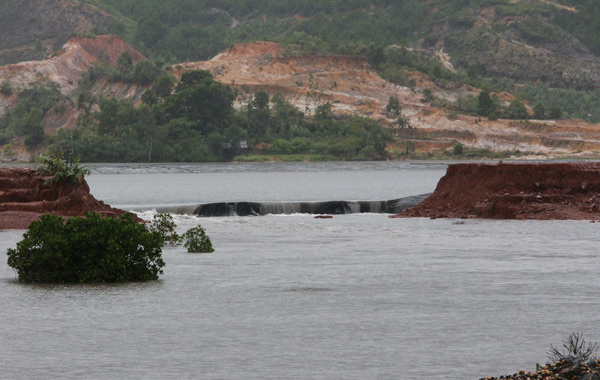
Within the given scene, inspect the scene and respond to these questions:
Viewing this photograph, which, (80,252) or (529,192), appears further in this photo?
(529,192)

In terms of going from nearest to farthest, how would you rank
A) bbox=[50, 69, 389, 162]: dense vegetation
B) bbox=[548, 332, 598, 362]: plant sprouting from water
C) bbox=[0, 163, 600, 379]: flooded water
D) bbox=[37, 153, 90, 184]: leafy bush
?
bbox=[548, 332, 598, 362]: plant sprouting from water, bbox=[0, 163, 600, 379]: flooded water, bbox=[37, 153, 90, 184]: leafy bush, bbox=[50, 69, 389, 162]: dense vegetation

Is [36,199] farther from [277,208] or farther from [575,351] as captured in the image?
[575,351]

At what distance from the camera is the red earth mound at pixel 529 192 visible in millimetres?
43750

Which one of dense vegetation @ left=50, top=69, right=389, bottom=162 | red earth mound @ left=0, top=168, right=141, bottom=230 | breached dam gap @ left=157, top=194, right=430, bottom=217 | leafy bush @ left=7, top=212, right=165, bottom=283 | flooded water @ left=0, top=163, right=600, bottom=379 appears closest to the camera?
flooded water @ left=0, top=163, right=600, bottom=379

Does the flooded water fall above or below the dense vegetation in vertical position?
below

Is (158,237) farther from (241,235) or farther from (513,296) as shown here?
(241,235)

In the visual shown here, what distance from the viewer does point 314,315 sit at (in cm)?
1595

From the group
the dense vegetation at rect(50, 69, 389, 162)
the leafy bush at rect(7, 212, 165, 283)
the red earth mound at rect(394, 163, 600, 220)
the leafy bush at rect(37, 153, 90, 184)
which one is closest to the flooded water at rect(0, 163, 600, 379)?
the leafy bush at rect(7, 212, 165, 283)

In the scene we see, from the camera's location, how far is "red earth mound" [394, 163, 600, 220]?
43.8 m

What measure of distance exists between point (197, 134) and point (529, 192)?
445 feet

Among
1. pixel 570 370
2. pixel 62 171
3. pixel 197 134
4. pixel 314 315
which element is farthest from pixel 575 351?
pixel 197 134

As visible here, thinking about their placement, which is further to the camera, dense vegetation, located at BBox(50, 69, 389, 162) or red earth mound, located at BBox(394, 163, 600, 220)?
dense vegetation, located at BBox(50, 69, 389, 162)

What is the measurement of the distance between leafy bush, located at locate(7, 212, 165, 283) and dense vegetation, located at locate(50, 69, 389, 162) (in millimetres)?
154019

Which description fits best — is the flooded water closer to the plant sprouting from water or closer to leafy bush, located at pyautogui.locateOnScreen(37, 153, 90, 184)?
the plant sprouting from water
